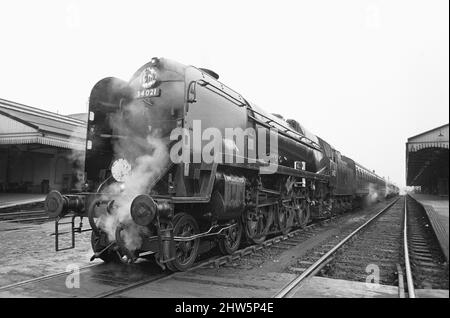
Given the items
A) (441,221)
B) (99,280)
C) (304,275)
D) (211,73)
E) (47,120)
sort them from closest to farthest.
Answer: (99,280) < (304,275) < (211,73) < (441,221) < (47,120)

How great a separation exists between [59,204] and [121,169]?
1071mm

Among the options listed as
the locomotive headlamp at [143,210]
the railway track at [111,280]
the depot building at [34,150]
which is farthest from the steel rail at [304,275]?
the depot building at [34,150]

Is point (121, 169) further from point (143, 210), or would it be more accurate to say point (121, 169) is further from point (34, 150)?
point (34, 150)

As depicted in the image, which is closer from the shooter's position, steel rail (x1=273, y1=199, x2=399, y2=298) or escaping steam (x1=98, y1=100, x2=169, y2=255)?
steel rail (x1=273, y1=199, x2=399, y2=298)

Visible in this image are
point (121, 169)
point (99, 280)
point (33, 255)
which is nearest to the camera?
point (99, 280)

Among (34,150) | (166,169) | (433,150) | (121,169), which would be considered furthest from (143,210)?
(34,150)

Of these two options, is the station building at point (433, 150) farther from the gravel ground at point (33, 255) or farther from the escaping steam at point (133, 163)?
the gravel ground at point (33, 255)

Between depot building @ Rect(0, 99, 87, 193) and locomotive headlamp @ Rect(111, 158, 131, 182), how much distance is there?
12228 mm

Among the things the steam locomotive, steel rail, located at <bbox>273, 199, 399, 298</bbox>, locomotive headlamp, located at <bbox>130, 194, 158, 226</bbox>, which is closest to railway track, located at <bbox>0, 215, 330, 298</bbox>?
the steam locomotive

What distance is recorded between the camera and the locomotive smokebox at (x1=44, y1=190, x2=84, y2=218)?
18.6 feet

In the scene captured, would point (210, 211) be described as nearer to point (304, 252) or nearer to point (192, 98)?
point (192, 98)

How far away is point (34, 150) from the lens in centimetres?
2150

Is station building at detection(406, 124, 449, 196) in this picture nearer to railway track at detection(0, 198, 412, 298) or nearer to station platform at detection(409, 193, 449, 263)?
station platform at detection(409, 193, 449, 263)
